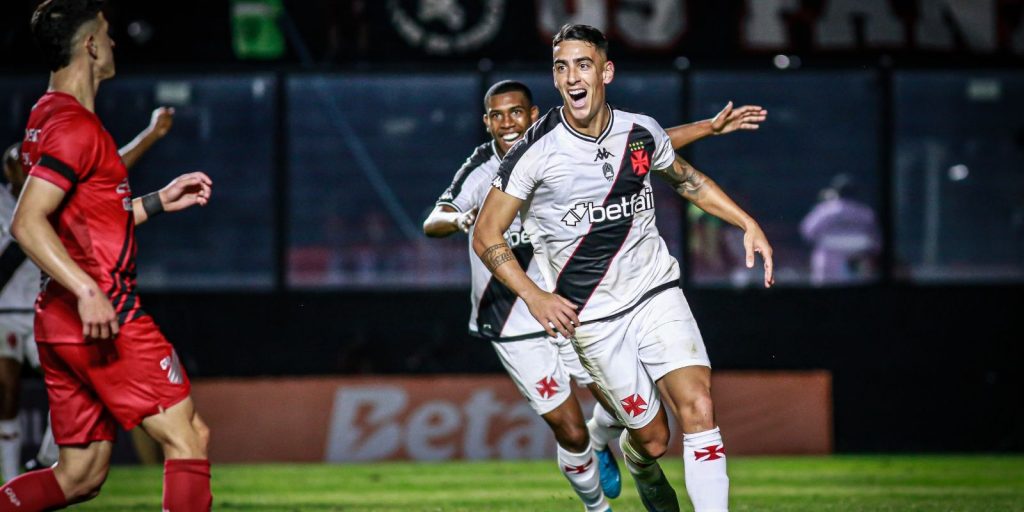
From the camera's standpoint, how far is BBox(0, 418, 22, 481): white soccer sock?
392 inches

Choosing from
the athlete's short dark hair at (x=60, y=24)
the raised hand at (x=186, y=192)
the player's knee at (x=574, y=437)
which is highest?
the athlete's short dark hair at (x=60, y=24)

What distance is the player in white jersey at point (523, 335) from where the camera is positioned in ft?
24.5

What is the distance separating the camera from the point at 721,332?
45.6 feet

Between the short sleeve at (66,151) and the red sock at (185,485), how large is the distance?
1.07 metres

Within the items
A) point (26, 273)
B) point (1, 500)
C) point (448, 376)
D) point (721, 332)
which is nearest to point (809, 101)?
point (721, 332)

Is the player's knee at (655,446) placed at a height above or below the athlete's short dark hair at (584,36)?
below

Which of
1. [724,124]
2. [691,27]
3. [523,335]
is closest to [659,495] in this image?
[523,335]

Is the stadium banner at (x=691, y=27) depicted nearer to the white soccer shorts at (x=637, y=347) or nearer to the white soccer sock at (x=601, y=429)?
the white soccer sock at (x=601, y=429)

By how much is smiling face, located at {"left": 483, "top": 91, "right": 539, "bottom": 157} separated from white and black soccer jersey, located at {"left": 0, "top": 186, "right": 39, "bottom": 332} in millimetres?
4027

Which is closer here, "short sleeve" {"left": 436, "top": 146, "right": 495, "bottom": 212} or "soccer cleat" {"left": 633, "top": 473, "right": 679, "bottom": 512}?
"soccer cleat" {"left": 633, "top": 473, "right": 679, "bottom": 512}

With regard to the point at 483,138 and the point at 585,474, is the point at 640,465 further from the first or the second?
the point at 483,138

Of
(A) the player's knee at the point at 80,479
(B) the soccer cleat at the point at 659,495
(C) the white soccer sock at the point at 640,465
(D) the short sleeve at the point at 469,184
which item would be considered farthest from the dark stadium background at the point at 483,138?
(A) the player's knee at the point at 80,479

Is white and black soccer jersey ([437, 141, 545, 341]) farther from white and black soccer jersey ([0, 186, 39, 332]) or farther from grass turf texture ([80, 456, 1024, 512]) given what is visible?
white and black soccer jersey ([0, 186, 39, 332])

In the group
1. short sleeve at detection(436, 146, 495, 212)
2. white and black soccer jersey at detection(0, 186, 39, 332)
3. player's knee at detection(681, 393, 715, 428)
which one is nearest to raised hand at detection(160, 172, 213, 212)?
short sleeve at detection(436, 146, 495, 212)
